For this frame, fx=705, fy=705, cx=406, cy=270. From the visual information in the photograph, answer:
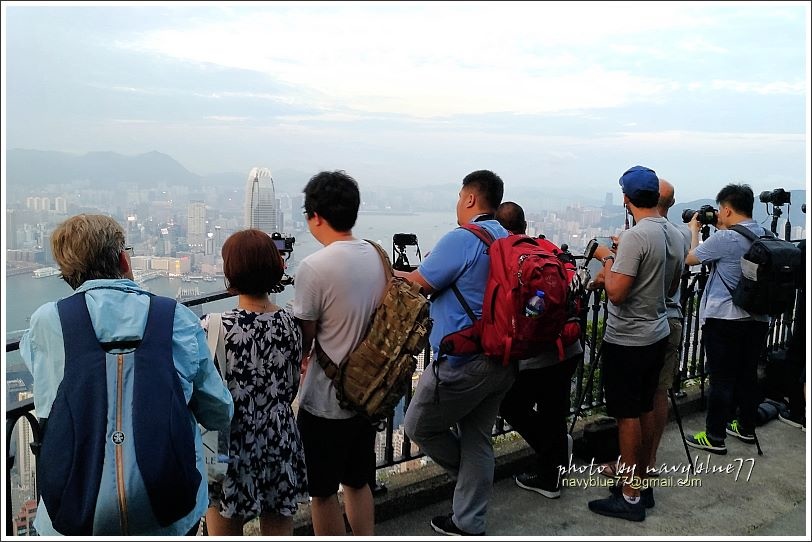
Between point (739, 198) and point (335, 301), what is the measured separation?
3232 mm

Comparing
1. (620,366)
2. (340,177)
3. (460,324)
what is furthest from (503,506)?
(340,177)

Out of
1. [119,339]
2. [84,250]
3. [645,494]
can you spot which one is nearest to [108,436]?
[119,339]

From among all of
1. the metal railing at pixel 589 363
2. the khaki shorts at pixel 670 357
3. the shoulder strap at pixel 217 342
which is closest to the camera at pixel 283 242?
the metal railing at pixel 589 363

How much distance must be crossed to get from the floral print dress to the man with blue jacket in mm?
477

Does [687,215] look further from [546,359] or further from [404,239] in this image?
[404,239]

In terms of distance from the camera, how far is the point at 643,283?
3764 millimetres

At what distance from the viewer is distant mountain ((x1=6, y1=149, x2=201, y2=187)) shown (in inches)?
282

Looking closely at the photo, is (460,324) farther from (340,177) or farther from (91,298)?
(91,298)

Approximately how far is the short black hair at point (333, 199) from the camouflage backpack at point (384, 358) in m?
0.35

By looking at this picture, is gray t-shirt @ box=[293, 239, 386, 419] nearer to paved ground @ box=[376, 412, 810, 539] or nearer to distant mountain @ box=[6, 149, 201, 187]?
paved ground @ box=[376, 412, 810, 539]

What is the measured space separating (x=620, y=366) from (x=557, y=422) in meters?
0.48

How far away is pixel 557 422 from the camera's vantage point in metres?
4.00

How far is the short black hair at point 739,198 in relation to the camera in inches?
188

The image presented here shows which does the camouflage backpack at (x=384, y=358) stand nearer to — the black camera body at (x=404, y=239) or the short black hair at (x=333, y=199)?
the short black hair at (x=333, y=199)
